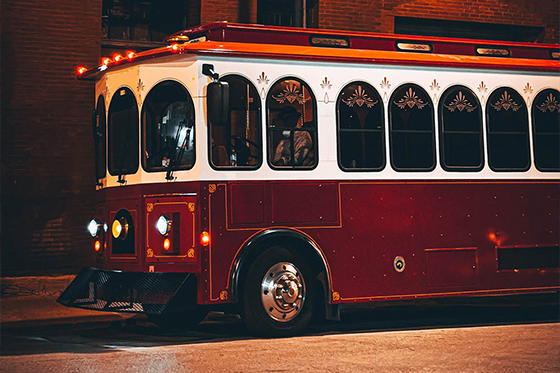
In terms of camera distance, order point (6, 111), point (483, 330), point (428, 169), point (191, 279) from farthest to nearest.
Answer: point (6, 111) < point (428, 169) < point (483, 330) < point (191, 279)

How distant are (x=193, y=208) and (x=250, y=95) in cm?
140

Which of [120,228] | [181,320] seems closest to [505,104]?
[181,320]

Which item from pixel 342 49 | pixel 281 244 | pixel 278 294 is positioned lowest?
pixel 278 294

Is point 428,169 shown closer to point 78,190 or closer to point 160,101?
point 160,101

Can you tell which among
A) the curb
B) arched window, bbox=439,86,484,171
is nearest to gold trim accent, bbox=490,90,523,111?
arched window, bbox=439,86,484,171

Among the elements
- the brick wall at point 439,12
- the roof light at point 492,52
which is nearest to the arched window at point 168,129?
the roof light at point 492,52

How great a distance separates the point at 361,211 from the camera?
370 inches

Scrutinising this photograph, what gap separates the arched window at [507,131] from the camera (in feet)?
33.5

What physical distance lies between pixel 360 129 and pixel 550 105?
2807 millimetres

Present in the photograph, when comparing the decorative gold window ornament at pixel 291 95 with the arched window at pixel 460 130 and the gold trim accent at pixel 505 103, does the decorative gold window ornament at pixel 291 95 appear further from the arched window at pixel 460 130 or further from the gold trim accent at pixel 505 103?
the gold trim accent at pixel 505 103

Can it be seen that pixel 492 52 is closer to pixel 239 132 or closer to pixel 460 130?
pixel 460 130

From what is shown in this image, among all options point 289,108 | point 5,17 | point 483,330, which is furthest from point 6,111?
point 483,330

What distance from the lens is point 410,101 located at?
9812 millimetres

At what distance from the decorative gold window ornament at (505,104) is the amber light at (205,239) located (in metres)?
4.07
